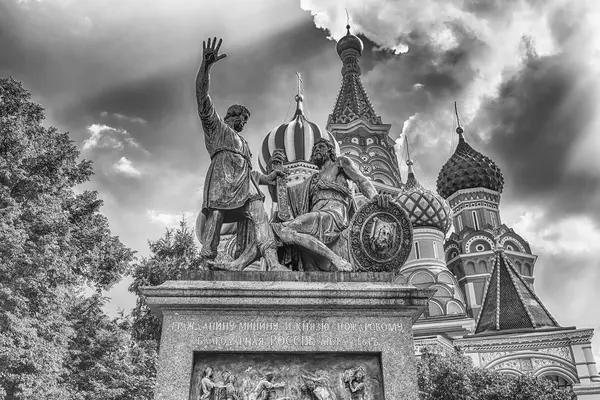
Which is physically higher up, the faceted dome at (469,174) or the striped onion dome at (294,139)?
the faceted dome at (469,174)

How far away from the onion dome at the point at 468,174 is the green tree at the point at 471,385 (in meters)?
36.5

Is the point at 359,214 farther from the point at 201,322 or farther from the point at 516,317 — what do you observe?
the point at 516,317

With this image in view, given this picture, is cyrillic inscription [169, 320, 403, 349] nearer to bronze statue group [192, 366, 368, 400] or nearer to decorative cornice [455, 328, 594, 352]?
bronze statue group [192, 366, 368, 400]

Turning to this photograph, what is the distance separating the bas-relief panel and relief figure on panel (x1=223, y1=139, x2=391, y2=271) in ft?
4.20

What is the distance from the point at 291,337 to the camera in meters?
6.48

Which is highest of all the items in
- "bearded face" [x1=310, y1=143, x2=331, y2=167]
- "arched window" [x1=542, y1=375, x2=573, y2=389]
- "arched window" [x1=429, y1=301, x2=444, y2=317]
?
"arched window" [x1=429, y1=301, x2=444, y2=317]

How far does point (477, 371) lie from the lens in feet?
69.4

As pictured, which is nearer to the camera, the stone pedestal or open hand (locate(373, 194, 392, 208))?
the stone pedestal

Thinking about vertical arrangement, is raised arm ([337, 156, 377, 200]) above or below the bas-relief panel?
above

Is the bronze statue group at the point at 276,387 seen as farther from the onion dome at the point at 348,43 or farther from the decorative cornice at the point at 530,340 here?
the onion dome at the point at 348,43

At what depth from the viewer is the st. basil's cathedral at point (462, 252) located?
91.0 feet

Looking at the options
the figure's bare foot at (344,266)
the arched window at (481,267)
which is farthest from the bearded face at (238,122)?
the arched window at (481,267)

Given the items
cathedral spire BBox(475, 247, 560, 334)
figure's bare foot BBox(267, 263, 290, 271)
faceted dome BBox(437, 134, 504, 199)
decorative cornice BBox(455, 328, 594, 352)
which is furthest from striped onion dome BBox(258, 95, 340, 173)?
figure's bare foot BBox(267, 263, 290, 271)

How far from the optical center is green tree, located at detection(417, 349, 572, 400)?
19750 mm
